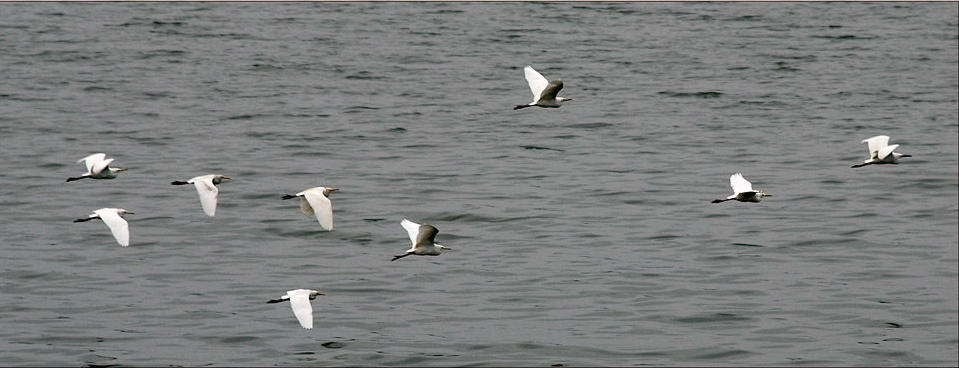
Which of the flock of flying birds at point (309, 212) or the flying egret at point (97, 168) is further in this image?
the flying egret at point (97, 168)

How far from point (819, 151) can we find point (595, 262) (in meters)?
7.63

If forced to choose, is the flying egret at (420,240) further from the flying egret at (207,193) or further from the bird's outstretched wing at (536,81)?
the bird's outstretched wing at (536,81)

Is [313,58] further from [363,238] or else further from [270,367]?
[270,367]

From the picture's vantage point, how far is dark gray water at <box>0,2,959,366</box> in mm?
15422

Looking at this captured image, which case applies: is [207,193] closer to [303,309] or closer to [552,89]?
[303,309]

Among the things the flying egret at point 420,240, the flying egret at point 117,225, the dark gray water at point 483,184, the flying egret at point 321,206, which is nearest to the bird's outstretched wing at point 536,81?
the dark gray water at point 483,184

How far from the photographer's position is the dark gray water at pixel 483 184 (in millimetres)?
15422

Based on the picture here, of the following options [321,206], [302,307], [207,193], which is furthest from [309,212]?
[302,307]

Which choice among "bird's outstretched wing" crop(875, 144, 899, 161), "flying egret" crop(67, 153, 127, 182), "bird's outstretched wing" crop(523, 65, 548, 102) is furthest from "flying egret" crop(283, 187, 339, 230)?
"bird's outstretched wing" crop(875, 144, 899, 161)

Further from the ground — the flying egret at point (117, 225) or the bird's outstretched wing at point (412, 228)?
the flying egret at point (117, 225)

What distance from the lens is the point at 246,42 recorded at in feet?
111

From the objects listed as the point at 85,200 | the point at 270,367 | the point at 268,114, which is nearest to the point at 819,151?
the point at 268,114

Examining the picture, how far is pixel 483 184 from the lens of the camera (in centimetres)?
2173

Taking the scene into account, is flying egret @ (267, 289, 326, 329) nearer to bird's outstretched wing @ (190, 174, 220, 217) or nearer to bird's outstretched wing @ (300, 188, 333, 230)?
bird's outstretched wing @ (300, 188, 333, 230)
